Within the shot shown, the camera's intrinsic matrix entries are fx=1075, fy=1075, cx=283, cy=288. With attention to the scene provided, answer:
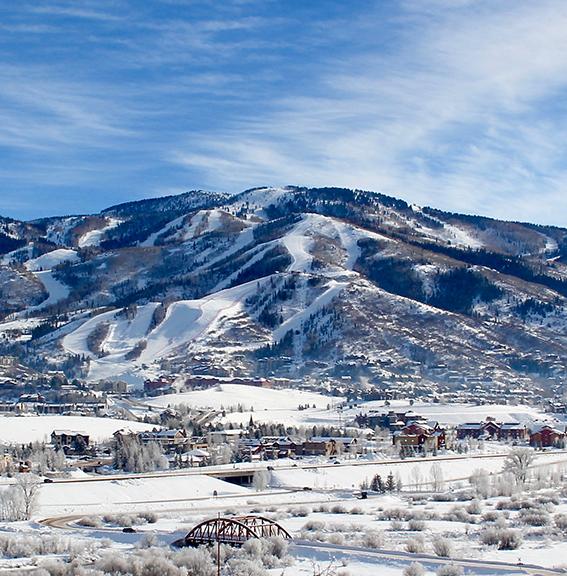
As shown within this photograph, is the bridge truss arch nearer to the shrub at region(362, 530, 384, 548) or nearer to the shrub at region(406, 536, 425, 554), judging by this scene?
the shrub at region(362, 530, 384, 548)

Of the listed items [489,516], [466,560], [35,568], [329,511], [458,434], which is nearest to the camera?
[35,568]

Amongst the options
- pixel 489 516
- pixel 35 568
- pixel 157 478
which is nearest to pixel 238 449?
pixel 157 478

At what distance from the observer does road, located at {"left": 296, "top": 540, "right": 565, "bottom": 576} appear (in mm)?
38250

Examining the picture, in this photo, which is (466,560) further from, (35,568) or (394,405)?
(394,405)

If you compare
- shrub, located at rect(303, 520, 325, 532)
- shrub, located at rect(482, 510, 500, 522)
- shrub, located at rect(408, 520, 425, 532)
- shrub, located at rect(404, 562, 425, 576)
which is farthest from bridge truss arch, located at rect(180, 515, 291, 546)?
shrub, located at rect(482, 510, 500, 522)

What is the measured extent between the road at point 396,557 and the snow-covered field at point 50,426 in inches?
3016

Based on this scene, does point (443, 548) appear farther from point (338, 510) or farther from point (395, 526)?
point (338, 510)

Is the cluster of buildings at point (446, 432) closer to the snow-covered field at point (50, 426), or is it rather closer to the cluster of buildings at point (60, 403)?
the snow-covered field at point (50, 426)

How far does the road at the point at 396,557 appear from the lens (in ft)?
125

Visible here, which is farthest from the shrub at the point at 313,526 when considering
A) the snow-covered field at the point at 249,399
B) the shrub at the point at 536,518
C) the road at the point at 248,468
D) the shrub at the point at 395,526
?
the snow-covered field at the point at 249,399

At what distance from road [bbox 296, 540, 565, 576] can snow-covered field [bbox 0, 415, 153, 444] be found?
76600 mm

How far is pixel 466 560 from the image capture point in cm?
4075

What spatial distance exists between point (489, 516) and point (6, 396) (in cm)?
13889

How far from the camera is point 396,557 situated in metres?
41.6
